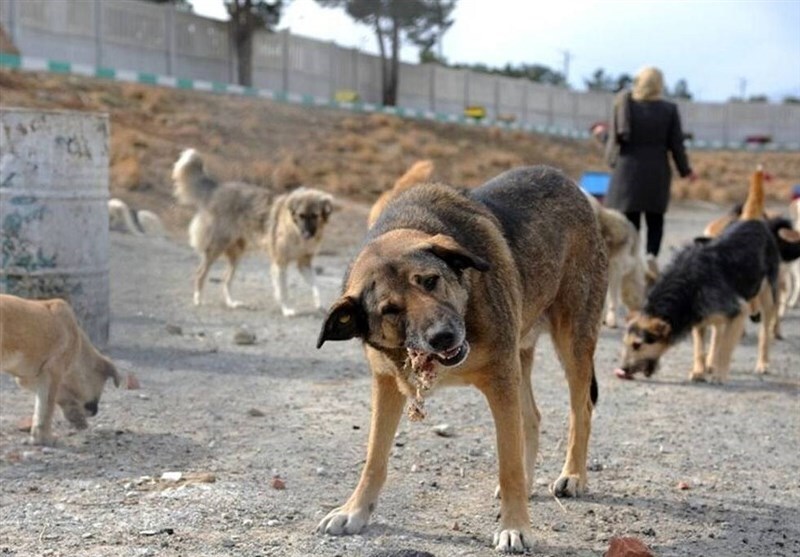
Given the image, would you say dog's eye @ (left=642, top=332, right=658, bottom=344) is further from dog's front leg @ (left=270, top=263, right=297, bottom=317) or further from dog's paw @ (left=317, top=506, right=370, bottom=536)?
dog's paw @ (left=317, top=506, right=370, bottom=536)

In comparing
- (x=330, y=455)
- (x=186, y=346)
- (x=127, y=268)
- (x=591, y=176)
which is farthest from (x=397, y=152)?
(x=330, y=455)

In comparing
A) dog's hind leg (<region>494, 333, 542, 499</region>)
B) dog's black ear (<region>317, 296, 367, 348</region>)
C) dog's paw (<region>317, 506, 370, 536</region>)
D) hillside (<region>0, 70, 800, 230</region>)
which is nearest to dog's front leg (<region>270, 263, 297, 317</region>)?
hillside (<region>0, 70, 800, 230</region>)

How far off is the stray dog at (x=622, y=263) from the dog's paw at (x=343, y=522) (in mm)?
6982

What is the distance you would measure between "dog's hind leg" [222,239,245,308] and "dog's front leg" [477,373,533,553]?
8.37 m

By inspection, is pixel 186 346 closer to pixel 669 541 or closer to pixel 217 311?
pixel 217 311

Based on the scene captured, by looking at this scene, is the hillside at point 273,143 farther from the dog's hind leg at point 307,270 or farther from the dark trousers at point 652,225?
the dark trousers at point 652,225

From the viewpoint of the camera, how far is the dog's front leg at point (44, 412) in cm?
634

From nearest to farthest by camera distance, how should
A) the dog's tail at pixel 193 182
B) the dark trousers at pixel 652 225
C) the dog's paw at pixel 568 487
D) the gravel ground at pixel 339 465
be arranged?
the gravel ground at pixel 339 465 < the dog's paw at pixel 568 487 < the dark trousers at pixel 652 225 < the dog's tail at pixel 193 182

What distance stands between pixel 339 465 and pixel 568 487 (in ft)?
3.89

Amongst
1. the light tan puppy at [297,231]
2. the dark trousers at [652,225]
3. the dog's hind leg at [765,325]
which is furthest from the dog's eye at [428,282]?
the light tan puppy at [297,231]

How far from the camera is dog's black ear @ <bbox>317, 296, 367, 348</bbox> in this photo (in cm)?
447

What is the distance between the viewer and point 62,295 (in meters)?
8.92

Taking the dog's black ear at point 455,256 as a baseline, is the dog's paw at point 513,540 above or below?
below

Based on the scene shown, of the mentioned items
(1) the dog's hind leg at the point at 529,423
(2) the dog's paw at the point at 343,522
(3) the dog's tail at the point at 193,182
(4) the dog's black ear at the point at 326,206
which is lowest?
(2) the dog's paw at the point at 343,522
